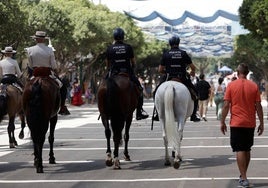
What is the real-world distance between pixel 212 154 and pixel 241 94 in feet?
15.7

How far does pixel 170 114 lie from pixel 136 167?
3.84 ft

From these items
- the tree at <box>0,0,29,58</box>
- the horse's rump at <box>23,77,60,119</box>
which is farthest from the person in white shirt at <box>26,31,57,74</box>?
the tree at <box>0,0,29,58</box>

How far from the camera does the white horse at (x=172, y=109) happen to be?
13582 millimetres

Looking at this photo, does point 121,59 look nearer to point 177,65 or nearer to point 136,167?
point 177,65

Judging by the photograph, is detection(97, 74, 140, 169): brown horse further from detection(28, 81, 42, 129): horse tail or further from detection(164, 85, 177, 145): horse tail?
detection(28, 81, 42, 129): horse tail

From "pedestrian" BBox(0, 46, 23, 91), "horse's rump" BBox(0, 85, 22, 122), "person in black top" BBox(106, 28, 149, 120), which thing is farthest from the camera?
"pedestrian" BBox(0, 46, 23, 91)

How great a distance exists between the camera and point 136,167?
44.5 ft

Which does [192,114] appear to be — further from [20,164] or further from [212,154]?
[20,164]

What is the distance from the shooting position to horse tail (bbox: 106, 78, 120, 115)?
1366 centimetres

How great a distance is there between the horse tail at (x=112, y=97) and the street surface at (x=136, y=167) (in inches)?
42.7

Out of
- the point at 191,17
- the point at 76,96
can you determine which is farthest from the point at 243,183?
the point at 191,17

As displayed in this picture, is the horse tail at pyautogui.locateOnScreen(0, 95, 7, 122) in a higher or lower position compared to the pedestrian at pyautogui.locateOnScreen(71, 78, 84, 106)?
higher

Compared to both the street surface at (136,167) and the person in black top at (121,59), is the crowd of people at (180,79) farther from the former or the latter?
the street surface at (136,167)

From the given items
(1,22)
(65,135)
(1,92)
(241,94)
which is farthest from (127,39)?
(241,94)
